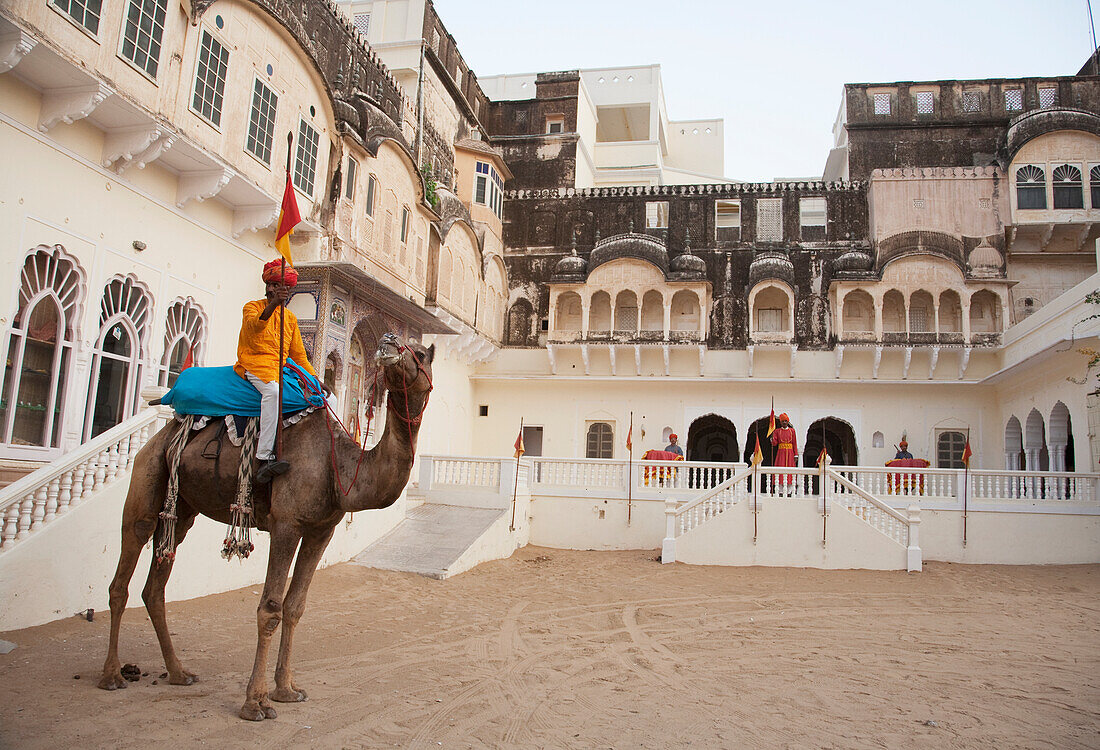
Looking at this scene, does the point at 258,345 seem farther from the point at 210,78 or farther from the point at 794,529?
the point at 794,529

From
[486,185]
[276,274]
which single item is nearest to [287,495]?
[276,274]

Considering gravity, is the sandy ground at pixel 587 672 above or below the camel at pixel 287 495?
below

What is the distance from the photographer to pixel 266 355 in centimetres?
583

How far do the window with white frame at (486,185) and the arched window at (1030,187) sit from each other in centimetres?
1601

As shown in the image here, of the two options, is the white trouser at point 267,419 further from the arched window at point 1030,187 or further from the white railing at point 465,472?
the arched window at point 1030,187

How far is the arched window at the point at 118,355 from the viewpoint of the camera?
33.3 ft

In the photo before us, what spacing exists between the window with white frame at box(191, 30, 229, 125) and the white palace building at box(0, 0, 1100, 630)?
0.07m

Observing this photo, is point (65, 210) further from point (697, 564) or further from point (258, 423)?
point (697, 564)

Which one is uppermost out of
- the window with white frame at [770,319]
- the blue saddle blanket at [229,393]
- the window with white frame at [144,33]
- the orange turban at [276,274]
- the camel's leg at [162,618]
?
the window with white frame at [144,33]

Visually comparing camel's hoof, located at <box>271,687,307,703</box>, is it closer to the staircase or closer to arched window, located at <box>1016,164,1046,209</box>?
the staircase

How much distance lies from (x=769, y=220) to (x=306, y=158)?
16.8 meters

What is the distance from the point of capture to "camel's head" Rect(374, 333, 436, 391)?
5.33m

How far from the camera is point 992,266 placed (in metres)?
23.4

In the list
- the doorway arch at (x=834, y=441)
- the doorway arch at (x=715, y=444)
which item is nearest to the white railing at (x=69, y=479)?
the doorway arch at (x=834, y=441)
